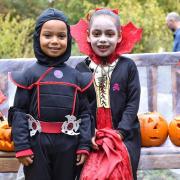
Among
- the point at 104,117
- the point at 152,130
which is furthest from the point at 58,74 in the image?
the point at 152,130

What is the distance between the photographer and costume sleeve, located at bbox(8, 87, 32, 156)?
390cm

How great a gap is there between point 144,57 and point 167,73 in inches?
11.3

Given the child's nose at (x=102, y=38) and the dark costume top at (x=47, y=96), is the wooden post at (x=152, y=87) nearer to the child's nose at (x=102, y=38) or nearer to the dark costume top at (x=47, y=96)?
the child's nose at (x=102, y=38)

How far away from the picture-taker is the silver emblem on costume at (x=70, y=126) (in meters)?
3.96

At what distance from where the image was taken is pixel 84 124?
159 inches

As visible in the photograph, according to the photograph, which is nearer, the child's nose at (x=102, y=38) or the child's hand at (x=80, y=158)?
the child's hand at (x=80, y=158)

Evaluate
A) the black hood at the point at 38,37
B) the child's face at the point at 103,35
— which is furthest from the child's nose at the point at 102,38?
the black hood at the point at 38,37

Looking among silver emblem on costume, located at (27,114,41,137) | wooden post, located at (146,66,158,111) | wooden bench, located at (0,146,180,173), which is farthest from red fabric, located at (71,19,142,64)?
wooden post, located at (146,66,158,111)

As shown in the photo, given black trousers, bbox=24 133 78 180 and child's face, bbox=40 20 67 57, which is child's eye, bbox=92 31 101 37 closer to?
child's face, bbox=40 20 67 57

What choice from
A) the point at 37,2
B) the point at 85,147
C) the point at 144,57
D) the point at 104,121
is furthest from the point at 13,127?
the point at 37,2

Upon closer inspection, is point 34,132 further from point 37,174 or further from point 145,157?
point 145,157

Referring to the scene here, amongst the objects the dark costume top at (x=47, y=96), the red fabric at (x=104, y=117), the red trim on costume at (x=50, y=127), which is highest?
the dark costume top at (x=47, y=96)

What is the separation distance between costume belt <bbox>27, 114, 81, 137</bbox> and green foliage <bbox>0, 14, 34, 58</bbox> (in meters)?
9.39

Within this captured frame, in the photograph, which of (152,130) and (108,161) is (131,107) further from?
(152,130)
